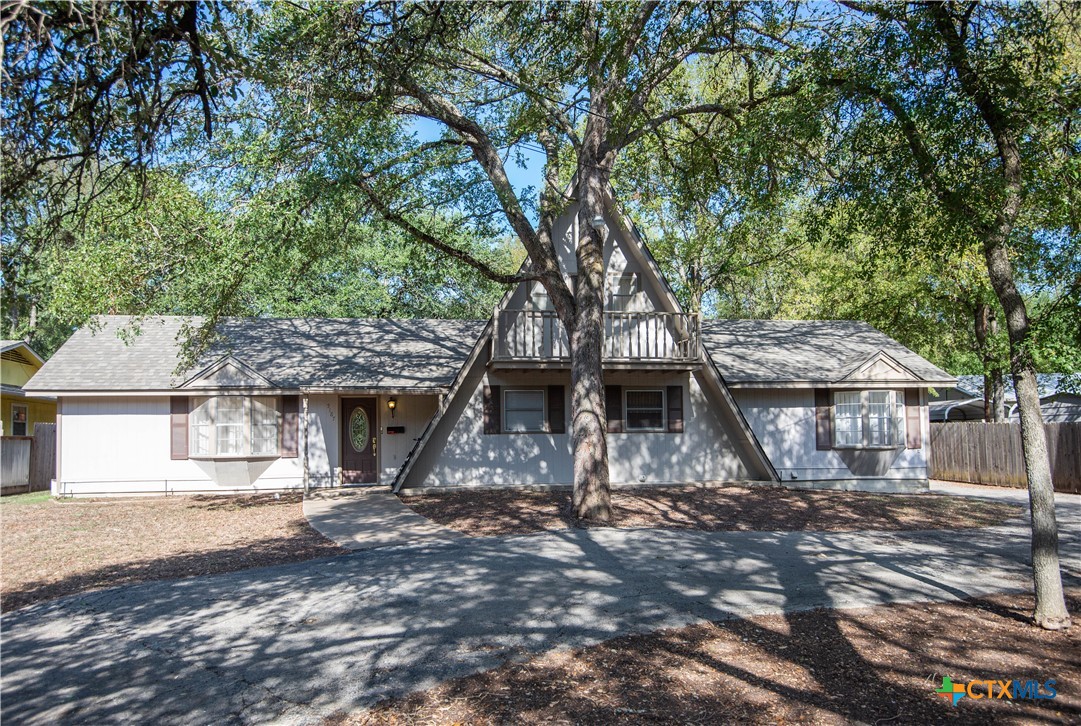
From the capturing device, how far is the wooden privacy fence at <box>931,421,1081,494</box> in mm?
18359

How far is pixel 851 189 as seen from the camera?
8.78m

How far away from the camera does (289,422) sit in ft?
58.0

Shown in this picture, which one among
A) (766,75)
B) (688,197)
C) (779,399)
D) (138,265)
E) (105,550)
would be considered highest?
(766,75)

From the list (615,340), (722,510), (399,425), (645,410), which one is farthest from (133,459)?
(722,510)

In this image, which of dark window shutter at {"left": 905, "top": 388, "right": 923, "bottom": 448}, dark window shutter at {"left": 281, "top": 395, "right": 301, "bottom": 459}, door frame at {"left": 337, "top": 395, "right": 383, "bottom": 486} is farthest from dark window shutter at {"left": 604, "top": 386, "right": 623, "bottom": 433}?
dark window shutter at {"left": 281, "top": 395, "right": 301, "bottom": 459}

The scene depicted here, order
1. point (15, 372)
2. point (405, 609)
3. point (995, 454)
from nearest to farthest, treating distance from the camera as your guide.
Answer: point (405, 609) → point (995, 454) → point (15, 372)

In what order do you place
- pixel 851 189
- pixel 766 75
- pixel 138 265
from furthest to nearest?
pixel 766 75 < pixel 138 265 < pixel 851 189

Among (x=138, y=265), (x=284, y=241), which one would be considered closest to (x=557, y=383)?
(x=284, y=241)

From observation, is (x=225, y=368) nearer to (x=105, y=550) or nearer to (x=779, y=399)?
(x=105, y=550)

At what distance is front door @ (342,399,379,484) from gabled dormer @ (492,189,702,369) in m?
4.42

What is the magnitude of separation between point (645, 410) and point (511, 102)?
7488mm

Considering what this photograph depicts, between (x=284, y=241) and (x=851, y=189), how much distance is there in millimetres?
8309

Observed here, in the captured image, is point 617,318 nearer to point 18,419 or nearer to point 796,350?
point 796,350

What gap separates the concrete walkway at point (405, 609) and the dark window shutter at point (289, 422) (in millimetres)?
8454
